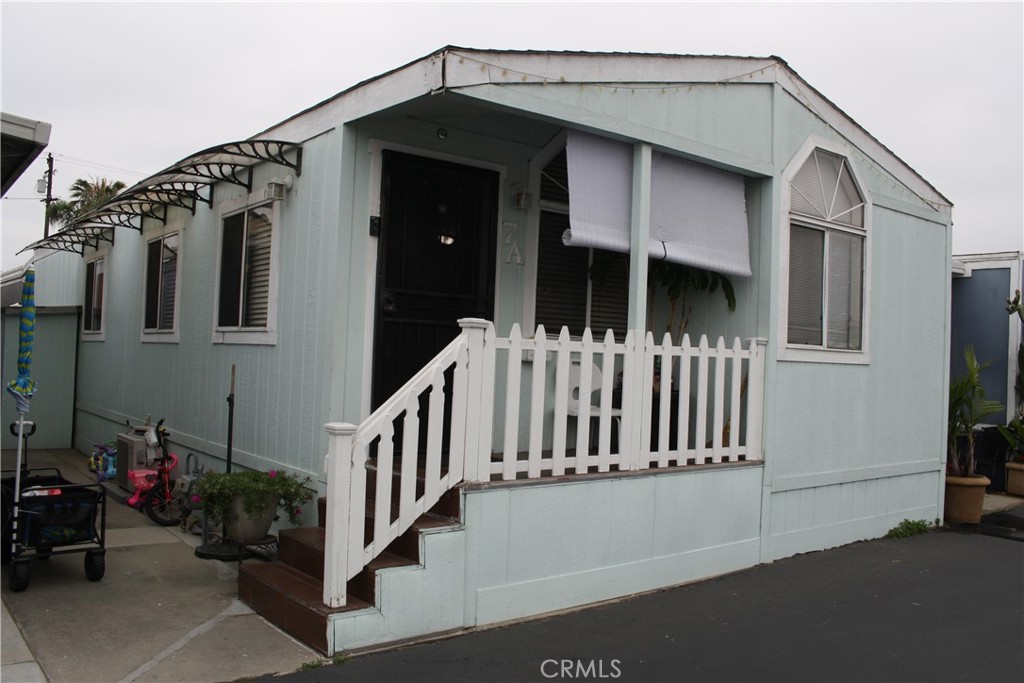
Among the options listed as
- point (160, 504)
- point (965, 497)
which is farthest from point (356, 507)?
point (965, 497)

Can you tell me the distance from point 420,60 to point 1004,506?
854 centimetres

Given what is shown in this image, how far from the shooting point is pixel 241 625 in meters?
4.69

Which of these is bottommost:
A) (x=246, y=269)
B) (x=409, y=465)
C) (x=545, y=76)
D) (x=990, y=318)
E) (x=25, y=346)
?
(x=409, y=465)

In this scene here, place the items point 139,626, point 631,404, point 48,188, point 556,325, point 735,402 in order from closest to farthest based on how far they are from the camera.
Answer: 1. point 139,626
2. point 631,404
3. point 735,402
4. point 556,325
5. point 48,188

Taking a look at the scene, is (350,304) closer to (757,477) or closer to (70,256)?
(757,477)

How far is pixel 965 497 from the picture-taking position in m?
8.52

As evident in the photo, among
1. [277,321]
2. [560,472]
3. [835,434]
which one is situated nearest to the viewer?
[560,472]

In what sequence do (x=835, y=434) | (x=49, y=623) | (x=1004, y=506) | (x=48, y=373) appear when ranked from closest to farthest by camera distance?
1. (x=49, y=623)
2. (x=835, y=434)
3. (x=1004, y=506)
4. (x=48, y=373)

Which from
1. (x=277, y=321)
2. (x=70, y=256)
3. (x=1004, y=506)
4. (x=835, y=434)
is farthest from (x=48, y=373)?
(x=1004, y=506)

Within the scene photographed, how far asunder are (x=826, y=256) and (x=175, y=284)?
646 centimetres

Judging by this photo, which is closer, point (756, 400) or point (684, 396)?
point (684, 396)

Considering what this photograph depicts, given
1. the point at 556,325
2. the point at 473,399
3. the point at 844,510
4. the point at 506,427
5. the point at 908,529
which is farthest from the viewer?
the point at 908,529

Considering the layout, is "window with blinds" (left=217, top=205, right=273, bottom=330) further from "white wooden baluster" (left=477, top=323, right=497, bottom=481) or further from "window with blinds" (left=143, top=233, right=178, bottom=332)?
"white wooden baluster" (left=477, top=323, right=497, bottom=481)

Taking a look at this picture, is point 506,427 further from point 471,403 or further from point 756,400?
point 756,400
